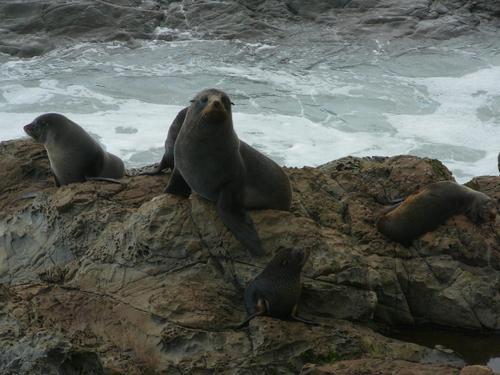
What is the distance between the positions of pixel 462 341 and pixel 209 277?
206 cm

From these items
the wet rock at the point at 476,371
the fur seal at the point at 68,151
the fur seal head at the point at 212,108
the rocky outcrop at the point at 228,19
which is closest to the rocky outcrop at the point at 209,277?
the fur seal at the point at 68,151

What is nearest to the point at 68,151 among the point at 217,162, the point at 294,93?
the point at 217,162

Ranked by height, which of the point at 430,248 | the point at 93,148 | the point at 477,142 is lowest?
the point at 477,142

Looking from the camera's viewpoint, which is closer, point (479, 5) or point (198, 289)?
point (198, 289)

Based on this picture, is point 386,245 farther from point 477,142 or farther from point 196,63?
point 196,63

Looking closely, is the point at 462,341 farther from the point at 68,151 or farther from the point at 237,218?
the point at 68,151

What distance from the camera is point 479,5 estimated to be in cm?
2208

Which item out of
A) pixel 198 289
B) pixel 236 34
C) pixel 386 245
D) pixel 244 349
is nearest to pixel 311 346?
pixel 244 349

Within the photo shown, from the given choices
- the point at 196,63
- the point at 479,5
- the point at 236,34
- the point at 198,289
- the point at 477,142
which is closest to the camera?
the point at 198,289

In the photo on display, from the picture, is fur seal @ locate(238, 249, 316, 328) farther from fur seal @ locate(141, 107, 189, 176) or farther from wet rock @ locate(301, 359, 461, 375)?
fur seal @ locate(141, 107, 189, 176)

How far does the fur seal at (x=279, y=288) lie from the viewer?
5.58 m

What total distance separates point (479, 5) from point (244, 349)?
19.0 metres

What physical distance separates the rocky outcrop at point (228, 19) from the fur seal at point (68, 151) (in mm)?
12166

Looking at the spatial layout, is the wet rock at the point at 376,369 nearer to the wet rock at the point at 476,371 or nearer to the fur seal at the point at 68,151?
the wet rock at the point at 476,371
